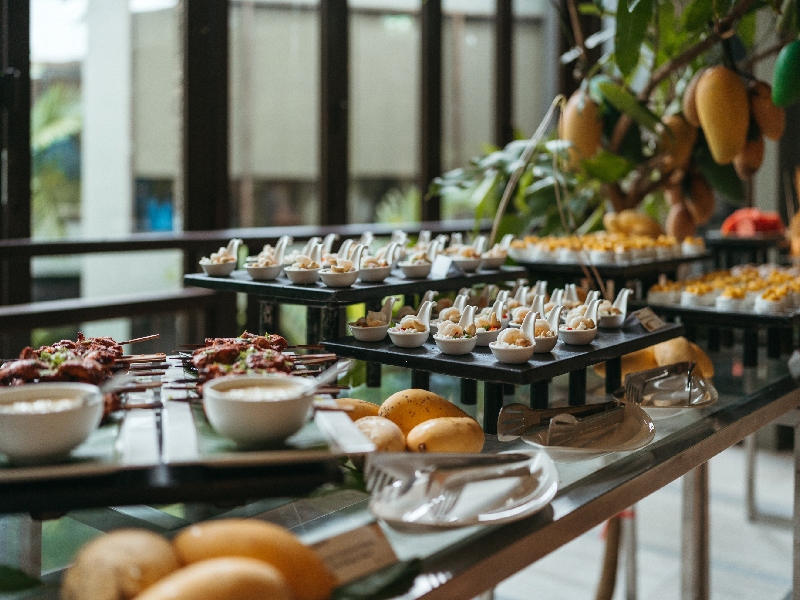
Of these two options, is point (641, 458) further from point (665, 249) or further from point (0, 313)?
point (0, 313)

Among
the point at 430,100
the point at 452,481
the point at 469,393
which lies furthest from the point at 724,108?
the point at 430,100

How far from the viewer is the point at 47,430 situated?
0.87 m

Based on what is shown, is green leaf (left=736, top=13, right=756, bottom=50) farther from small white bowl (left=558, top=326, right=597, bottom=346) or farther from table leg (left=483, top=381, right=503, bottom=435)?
table leg (left=483, top=381, right=503, bottom=435)

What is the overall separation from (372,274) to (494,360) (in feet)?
1.48

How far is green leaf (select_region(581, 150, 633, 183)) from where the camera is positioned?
2.70 metres

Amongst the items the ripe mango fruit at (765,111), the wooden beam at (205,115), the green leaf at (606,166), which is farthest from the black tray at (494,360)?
the wooden beam at (205,115)

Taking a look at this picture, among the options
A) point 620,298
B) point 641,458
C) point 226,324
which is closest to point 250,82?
point 226,324

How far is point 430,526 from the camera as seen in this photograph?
98 centimetres

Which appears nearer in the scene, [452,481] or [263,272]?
[452,481]

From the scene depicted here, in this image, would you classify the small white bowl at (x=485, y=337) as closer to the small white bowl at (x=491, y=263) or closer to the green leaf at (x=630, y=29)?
the small white bowl at (x=491, y=263)

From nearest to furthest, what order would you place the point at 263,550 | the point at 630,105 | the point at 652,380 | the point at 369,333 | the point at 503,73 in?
the point at 263,550
the point at 369,333
the point at 652,380
the point at 630,105
the point at 503,73

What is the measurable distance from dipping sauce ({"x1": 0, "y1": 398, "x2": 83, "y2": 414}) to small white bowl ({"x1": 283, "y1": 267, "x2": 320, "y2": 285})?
74 cm

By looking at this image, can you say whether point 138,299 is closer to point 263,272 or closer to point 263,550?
point 263,272

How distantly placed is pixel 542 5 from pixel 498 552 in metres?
4.65
